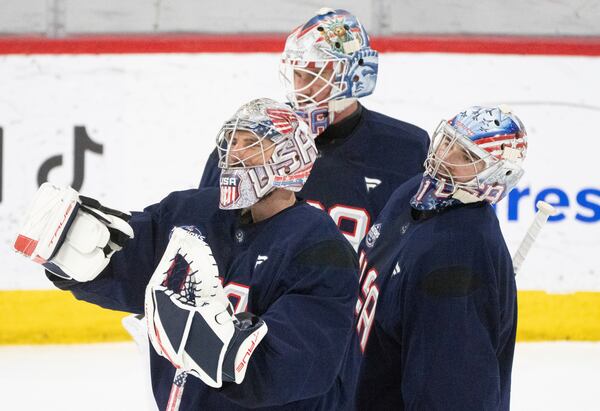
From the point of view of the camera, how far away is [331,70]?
3.44 m

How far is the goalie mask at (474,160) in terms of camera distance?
2.39m

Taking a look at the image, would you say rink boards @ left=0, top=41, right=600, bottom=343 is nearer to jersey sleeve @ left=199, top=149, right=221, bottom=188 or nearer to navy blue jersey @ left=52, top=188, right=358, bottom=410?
jersey sleeve @ left=199, top=149, right=221, bottom=188

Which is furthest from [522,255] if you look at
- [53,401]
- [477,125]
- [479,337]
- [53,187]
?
[53,401]

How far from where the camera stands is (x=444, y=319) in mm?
2186

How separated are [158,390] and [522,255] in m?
0.96

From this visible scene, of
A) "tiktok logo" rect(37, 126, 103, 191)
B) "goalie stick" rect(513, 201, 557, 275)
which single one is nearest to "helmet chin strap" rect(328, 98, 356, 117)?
"goalie stick" rect(513, 201, 557, 275)

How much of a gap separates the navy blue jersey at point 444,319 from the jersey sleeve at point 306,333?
14 cm

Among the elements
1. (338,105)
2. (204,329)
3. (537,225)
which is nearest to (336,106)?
(338,105)

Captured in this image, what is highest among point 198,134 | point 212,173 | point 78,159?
→ point 212,173

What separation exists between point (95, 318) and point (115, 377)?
Answer: 598 millimetres

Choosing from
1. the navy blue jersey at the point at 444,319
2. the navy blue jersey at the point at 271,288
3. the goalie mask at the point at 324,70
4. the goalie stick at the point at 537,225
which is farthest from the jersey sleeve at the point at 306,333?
the goalie mask at the point at 324,70

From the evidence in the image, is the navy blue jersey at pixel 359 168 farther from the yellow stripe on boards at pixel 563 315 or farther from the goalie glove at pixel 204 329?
the yellow stripe on boards at pixel 563 315

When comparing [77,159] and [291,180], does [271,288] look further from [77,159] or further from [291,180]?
[77,159]

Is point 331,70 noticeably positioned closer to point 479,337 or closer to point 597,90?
point 479,337
